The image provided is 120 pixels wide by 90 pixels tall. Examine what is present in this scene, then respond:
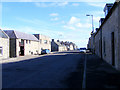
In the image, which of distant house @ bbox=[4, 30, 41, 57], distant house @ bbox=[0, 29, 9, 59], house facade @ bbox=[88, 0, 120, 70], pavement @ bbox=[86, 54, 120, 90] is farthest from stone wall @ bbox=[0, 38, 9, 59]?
pavement @ bbox=[86, 54, 120, 90]

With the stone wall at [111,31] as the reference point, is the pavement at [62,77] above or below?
below

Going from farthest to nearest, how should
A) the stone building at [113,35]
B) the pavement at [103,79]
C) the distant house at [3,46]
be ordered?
the distant house at [3,46], the stone building at [113,35], the pavement at [103,79]

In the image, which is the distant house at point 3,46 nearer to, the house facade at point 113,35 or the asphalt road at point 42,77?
the asphalt road at point 42,77

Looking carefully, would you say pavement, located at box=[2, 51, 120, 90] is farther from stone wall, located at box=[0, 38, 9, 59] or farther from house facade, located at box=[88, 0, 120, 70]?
stone wall, located at box=[0, 38, 9, 59]

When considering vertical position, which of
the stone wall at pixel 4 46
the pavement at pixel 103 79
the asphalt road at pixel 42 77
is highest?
the stone wall at pixel 4 46

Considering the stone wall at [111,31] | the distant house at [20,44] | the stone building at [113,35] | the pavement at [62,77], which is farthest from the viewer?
the distant house at [20,44]

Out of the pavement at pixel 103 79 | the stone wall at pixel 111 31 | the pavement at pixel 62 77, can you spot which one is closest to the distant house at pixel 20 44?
the pavement at pixel 62 77

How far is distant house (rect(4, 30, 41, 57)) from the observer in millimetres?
35125

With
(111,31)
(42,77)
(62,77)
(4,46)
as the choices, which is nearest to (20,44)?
(4,46)

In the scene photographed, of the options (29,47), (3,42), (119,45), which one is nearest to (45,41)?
(29,47)

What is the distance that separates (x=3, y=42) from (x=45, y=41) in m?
34.9

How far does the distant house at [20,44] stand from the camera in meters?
35.1

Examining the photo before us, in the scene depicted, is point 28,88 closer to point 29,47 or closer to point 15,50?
point 15,50

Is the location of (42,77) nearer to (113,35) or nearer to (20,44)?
(113,35)
